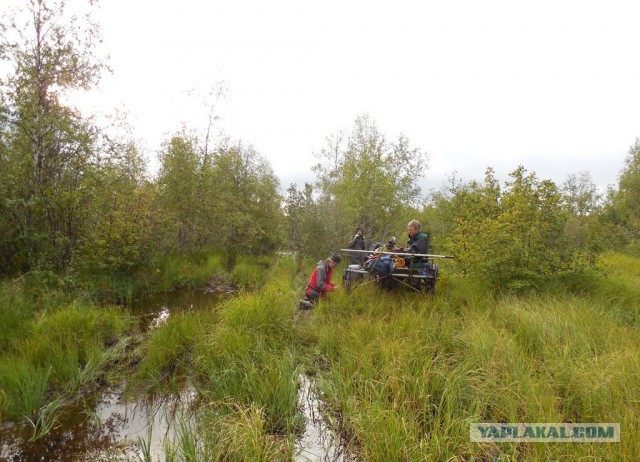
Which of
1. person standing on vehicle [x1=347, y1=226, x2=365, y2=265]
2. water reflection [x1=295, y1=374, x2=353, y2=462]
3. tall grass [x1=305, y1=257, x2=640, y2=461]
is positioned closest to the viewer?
tall grass [x1=305, y1=257, x2=640, y2=461]

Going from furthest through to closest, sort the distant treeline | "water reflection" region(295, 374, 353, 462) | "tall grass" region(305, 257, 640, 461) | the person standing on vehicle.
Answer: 1. the person standing on vehicle
2. the distant treeline
3. "water reflection" region(295, 374, 353, 462)
4. "tall grass" region(305, 257, 640, 461)

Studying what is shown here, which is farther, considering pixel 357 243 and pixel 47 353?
pixel 357 243

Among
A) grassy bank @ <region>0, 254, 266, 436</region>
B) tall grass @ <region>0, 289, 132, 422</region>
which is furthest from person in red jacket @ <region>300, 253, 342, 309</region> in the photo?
tall grass @ <region>0, 289, 132, 422</region>

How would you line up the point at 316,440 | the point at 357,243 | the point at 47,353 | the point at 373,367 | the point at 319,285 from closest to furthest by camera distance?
the point at 316,440, the point at 373,367, the point at 47,353, the point at 319,285, the point at 357,243

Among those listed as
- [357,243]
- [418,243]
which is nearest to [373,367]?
[418,243]

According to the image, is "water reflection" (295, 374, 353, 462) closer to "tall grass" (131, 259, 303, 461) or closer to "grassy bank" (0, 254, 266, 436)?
"tall grass" (131, 259, 303, 461)

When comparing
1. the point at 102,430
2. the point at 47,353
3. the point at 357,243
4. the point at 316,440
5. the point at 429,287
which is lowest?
the point at 102,430

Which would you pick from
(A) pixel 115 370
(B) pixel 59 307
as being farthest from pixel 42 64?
(A) pixel 115 370

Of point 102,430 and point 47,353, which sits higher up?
point 47,353

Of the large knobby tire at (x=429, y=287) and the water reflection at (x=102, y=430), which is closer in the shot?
the water reflection at (x=102, y=430)

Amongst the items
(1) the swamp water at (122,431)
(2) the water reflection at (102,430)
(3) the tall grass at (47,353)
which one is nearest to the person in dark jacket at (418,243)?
(1) the swamp water at (122,431)

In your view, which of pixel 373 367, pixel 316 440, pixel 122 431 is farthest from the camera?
pixel 373 367

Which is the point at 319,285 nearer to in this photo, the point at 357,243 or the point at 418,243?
the point at 418,243

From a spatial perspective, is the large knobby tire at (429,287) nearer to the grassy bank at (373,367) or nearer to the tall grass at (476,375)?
the grassy bank at (373,367)
